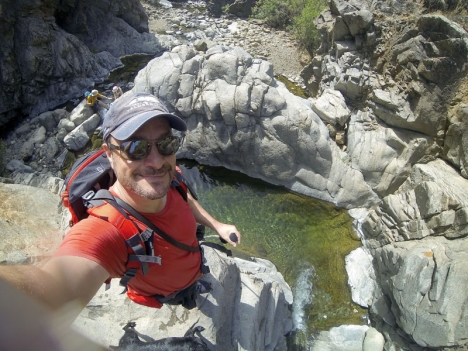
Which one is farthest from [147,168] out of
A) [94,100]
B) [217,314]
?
[94,100]

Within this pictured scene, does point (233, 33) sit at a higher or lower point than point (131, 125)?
lower

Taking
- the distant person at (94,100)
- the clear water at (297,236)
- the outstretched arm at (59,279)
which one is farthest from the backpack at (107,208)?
the distant person at (94,100)

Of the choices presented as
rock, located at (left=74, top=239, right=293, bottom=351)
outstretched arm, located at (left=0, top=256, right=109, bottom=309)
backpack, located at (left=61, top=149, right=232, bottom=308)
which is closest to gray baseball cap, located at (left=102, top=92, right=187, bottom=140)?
backpack, located at (left=61, top=149, right=232, bottom=308)

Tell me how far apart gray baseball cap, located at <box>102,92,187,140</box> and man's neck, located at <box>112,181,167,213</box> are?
1.53 ft

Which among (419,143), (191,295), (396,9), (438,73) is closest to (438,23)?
(438,73)

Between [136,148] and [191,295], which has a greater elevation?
[136,148]

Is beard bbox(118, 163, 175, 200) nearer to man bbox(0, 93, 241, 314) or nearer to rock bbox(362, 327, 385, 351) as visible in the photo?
man bbox(0, 93, 241, 314)

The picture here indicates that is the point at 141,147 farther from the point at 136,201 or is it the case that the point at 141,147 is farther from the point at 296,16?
the point at 296,16

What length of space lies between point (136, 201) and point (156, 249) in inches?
19.5

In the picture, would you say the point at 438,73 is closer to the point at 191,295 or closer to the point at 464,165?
the point at 464,165

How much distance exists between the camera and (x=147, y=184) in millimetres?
2723

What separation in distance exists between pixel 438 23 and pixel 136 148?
1069 centimetres

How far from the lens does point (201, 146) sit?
11.6m

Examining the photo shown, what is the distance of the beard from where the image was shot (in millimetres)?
2709
